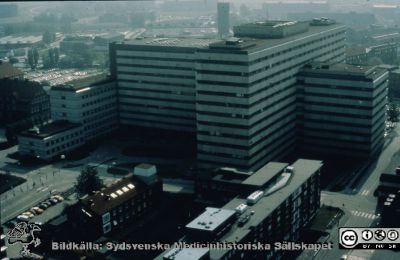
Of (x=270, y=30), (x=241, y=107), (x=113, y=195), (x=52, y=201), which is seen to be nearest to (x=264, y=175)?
(x=241, y=107)

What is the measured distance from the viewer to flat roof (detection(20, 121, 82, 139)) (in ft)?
515

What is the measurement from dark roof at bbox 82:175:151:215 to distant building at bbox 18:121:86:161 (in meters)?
44.8

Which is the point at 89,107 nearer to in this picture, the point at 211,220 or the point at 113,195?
the point at 113,195

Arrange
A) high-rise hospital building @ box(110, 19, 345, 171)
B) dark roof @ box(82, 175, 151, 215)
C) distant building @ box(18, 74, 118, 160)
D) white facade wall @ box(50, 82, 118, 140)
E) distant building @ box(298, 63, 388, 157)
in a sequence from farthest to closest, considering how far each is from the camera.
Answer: white facade wall @ box(50, 82, 118, 140) < distant building @ box(18, 74, 118, 160) < distant building @ box(298, 63, 388, 157) < high-rise hospital building @ box(110, 19, 345, 171) < dark roof @ box(82, 175, 151, 215)

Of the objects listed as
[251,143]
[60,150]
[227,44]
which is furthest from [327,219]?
[60,150]

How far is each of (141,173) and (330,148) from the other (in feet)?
206

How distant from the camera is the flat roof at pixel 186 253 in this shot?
77.3 metres

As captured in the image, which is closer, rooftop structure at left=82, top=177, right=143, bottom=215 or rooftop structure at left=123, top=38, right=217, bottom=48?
rooftop structure at left=82, top=177, right=143, bottom=215

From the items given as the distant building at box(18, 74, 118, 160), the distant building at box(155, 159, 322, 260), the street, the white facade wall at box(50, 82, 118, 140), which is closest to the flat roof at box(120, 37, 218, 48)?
the distant building at box(18, 74, 118, 160)

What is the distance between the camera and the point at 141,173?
4791 inches

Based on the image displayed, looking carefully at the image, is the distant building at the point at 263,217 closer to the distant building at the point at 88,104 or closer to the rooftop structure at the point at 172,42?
the rooftop structure at the point at 172,42

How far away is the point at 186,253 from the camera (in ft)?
259

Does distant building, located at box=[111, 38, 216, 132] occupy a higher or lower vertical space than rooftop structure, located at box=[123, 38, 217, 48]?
lower

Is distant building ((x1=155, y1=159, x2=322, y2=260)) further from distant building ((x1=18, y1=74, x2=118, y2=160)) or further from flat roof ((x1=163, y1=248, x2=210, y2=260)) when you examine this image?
distant building ((x1=18, y1=74, x2=118, y2=160))
